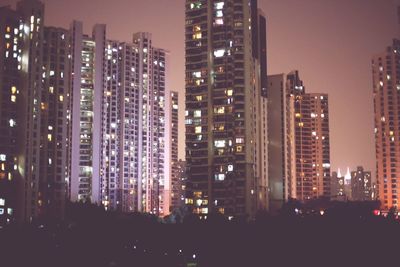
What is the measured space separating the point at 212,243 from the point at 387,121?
94.9 meters

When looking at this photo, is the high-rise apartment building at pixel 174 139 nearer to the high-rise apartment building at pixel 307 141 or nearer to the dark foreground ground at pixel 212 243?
the high-rise apartment building at pixel 307 141

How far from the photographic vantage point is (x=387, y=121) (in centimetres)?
15600

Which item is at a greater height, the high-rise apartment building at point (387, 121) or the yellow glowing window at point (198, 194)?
the high-rise apartment building at point (387, 121)

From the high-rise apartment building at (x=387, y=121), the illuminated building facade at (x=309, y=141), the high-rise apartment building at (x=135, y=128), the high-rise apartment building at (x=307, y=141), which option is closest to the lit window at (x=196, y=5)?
the high-rise apartment building at (x=135, y=128)

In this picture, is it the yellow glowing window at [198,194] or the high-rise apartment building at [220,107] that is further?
the yellow glowing window at [198,194]

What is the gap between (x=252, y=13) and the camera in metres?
116

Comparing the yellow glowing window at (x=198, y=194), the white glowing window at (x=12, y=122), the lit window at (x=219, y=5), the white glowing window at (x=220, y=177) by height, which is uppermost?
the lit window at (x=219, y=5)

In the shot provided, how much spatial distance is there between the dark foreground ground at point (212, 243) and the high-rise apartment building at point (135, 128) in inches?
2296

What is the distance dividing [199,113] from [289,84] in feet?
250

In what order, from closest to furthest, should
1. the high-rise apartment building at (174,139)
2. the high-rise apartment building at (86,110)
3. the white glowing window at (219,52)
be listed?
the white glowing window at (219,52) → the high-rise apartment building at (86,110) → the high-rise apartment building at (174,139)

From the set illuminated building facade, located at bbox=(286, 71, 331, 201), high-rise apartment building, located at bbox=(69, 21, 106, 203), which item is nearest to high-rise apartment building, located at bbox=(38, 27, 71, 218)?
high-rise apartment building, located at bbox=(69, 21, 106, 203)

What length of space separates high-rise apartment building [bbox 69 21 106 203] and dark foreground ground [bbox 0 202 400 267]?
148 feet

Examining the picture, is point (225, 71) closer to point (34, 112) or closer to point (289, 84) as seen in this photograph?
point (34, 112)

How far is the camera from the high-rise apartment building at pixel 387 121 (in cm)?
15112
